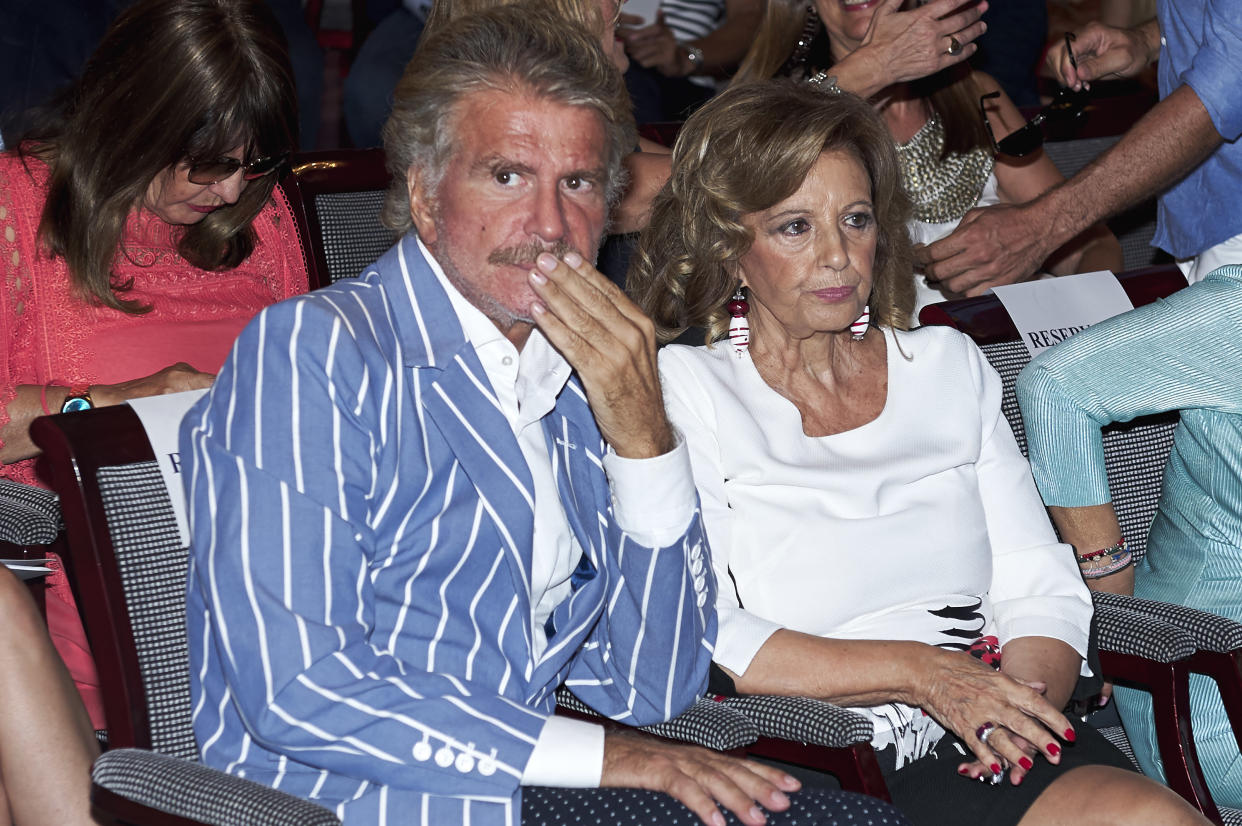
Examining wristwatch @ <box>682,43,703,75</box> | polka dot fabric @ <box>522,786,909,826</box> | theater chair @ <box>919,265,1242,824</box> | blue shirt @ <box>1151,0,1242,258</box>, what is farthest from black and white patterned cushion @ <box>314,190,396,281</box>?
blue shirt @ <box>1151,0,1242,258</box>

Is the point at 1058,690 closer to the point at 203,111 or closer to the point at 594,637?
the point at 594,637

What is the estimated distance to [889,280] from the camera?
7.20 ft

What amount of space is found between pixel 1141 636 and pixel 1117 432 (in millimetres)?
548

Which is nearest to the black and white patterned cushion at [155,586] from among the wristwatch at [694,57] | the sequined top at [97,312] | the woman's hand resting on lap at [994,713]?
the sequined top at [97,312]

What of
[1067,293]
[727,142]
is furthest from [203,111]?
[1067,293]

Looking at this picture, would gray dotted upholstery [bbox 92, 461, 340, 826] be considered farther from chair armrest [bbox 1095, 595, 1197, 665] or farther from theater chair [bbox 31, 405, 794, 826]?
chair armrest [bbox 1095, 595, 1197, 665]

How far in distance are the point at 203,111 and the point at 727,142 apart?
0.89 metres

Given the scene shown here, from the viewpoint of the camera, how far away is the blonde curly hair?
2008mm

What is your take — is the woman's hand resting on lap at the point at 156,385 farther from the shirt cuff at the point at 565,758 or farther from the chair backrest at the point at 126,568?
the shirt cuff at the point at 565,758

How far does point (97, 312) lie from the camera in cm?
237

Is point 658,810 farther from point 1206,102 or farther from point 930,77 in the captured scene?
point 930,77

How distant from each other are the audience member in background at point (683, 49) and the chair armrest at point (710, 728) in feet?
7.41

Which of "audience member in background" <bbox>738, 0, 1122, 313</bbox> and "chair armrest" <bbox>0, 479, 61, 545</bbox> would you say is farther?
"audience member in background" <bbox>738, 0, 1122, 313</bbox>

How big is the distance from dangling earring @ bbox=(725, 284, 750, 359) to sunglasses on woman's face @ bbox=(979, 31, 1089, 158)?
3.48 feet
